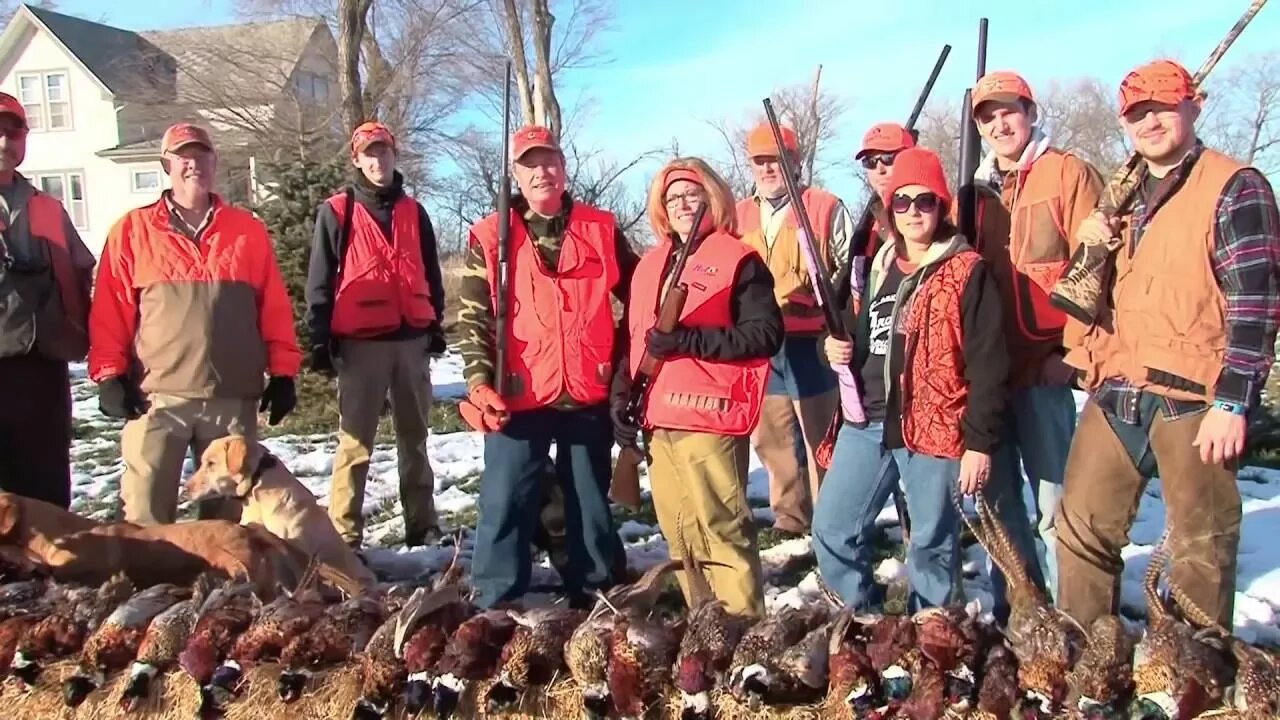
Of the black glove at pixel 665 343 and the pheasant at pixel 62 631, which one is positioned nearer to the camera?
the pheasant at pixel 62 631

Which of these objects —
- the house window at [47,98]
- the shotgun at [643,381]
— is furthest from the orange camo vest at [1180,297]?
the house window at [47,98]

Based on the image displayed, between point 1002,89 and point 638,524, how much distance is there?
343 cm

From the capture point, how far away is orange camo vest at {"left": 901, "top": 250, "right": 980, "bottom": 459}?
352 centimetres

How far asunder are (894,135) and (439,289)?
10.1 ft

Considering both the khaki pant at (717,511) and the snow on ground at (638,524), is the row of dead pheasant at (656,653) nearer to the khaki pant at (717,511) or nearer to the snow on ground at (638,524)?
the snow on ground at (638,524)

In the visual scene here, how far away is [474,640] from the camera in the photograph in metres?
3.05

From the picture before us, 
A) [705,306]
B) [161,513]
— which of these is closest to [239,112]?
[161,513]

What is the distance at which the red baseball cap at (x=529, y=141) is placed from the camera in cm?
427

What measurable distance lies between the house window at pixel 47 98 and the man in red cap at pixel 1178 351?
37887mm

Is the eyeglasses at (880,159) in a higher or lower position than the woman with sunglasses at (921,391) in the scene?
higher

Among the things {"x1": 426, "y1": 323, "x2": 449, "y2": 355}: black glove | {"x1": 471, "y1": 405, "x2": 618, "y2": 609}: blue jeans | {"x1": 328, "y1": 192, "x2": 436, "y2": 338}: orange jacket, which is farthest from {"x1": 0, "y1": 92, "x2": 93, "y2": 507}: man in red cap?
{"x1": 471, "y1": 405, "x2": 618, "y2": 609}: blue jeans

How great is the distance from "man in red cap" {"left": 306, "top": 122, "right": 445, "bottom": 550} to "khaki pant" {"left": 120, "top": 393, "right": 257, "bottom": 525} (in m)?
0.98

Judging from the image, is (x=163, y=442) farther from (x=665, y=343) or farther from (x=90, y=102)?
(x=90, y=102)

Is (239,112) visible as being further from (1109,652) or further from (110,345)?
(1109,652)
